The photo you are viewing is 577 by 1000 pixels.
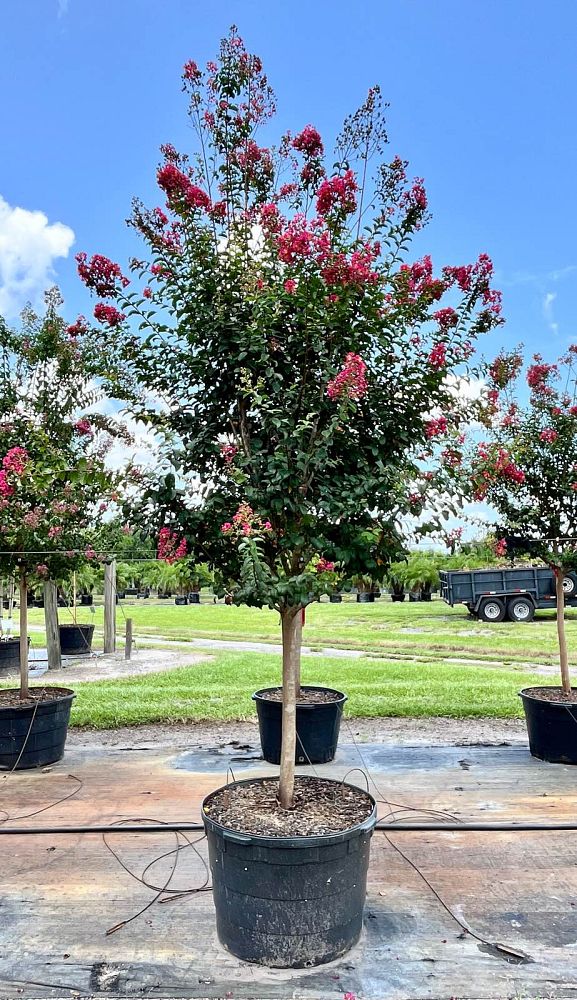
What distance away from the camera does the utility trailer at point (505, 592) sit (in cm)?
1647

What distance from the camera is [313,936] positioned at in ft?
8.25

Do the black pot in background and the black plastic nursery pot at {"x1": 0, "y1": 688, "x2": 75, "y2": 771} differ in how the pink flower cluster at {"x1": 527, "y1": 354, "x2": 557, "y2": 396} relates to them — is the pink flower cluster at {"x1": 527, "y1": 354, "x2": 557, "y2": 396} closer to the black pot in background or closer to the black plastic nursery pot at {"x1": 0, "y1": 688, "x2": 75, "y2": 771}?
the black plastic nursery pot at {"x1": 0, "y1": 688, "x2": 75, "y2": 771}

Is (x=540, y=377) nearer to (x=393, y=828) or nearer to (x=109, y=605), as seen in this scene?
(x=393, y=828)

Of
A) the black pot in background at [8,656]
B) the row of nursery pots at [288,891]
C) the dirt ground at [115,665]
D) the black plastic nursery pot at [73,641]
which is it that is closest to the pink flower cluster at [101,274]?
the row of nursery pots at [288,891]

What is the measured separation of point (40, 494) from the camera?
5.02m

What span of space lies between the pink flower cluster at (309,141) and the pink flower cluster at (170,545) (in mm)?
1925

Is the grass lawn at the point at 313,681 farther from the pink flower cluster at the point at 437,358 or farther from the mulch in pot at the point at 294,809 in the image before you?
the pink flower cluster at the point at 437,358

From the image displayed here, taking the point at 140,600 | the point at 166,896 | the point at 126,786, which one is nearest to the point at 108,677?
the point at 126,786

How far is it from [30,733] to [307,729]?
198 cm

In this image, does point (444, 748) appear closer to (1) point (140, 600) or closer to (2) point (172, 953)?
(2) point (172, 953)

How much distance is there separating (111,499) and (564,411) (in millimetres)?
3833

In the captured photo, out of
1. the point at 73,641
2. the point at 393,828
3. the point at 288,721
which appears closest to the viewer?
the point at 288,721

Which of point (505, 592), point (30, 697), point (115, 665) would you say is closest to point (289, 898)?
point (30, 697)

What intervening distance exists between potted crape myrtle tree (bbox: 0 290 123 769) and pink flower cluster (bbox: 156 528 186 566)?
1.43 metres
